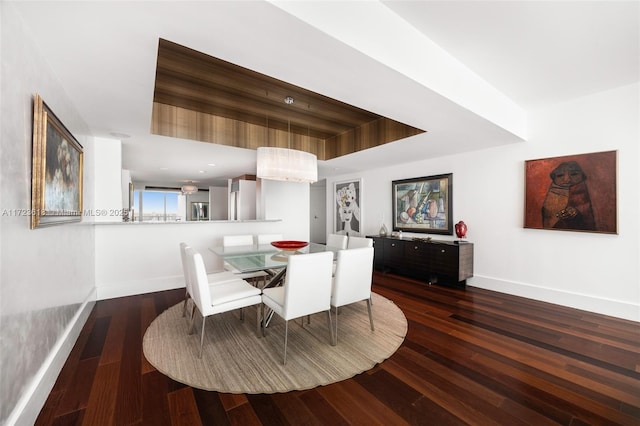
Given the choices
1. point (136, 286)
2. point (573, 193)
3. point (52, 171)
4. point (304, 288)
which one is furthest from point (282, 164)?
point (573, 193)

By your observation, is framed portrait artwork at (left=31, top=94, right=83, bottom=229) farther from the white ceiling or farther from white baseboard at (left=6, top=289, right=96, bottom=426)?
white baseboard at (left=6, top=289, right=96, bottom=426)

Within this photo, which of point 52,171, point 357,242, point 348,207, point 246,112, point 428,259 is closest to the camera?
point 52,171

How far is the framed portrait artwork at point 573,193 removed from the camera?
295 centimetres

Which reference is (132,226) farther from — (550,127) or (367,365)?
(550,127)

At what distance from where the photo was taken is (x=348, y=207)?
6605 mm

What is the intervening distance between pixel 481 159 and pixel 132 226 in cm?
538

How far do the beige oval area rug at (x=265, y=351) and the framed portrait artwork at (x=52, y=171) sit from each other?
131 centimetres

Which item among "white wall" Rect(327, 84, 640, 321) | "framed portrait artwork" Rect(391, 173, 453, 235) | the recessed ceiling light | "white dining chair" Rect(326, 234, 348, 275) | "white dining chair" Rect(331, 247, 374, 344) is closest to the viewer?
"white dining chair" Rect(331, 247, 374, 344)

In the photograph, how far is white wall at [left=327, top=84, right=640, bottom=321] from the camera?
2.86 m

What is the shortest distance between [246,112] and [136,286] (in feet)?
9.59

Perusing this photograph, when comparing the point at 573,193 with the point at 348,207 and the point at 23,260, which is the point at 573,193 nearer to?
the point at 348,207

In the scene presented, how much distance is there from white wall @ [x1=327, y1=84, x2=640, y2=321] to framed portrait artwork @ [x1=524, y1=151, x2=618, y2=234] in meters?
0.08

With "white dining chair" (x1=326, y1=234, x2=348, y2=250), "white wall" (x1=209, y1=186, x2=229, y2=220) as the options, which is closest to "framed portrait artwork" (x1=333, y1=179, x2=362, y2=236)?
"white dining chair" (x1=326, y1=234, x2=348, y2=250)

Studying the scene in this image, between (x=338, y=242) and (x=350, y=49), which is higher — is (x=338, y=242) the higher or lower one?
the lower one
